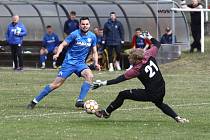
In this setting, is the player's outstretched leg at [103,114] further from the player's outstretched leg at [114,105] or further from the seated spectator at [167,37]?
the seated spectator at [167,37]

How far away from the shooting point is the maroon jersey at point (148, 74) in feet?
51.1

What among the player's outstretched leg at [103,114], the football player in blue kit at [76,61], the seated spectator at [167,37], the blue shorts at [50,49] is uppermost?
the football player in blue kit at [76,61]

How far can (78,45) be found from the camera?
61.7 ft

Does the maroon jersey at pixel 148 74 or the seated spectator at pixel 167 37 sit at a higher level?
the maroon jersey at pixel 148 74

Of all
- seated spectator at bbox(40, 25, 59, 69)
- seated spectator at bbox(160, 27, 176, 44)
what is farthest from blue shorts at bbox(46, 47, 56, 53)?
seated spectator at bbox(160, 27, 176, 44)

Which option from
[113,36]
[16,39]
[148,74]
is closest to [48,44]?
[16,39]

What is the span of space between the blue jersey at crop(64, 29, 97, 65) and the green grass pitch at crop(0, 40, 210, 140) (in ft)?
3.72

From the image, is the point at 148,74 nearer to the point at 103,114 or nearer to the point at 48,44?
the point at 103,114

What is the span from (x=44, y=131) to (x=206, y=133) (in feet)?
9.15

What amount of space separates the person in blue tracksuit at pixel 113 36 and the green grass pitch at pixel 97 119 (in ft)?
16.6

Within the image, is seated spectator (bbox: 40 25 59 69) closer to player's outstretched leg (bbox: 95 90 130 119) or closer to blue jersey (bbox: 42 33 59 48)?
blue jersey (bbox: 42 33 59 48)

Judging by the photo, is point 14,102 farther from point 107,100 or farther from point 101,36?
point 101,36

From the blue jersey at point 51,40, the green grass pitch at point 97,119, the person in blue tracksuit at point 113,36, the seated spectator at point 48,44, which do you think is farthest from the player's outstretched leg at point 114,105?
the blue jersey at point 51,40

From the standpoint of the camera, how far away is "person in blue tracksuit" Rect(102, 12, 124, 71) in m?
33.6
